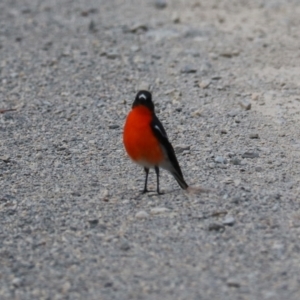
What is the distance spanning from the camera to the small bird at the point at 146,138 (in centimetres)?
654

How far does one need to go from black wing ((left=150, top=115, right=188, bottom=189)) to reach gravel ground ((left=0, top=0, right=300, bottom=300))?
10 cm

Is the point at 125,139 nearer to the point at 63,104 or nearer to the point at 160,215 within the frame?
the point at 160,215

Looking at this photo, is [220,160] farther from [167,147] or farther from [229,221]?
[229,221]

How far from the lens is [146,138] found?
258 inches

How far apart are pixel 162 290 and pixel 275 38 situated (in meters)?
6.83

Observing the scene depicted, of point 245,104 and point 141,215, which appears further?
point 245,104

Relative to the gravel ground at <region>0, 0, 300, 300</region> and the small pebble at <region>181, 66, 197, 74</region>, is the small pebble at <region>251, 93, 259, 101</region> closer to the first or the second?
the gravel ground at <region>0, 0, 300, 300</region>

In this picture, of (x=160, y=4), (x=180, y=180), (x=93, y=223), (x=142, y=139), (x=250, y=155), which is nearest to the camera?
(x=93, y=223)

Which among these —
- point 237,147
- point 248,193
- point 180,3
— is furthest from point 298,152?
point 180,3

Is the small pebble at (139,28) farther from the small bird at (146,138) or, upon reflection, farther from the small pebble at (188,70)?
the small bird at (146,138)

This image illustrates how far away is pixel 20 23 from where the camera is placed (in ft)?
42.7

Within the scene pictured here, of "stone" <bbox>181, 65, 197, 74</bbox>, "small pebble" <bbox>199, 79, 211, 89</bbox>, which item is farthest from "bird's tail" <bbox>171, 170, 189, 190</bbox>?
"stone" <bbox>181, 65, 197, 74</bbox>

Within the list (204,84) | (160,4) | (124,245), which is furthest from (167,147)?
(160,4)

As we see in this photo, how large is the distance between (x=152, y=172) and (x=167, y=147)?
85 centimetres
